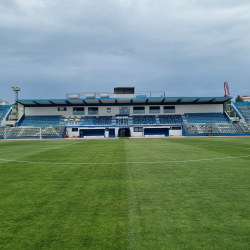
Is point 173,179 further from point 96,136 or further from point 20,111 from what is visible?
point 20,111

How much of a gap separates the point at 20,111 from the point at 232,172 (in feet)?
297

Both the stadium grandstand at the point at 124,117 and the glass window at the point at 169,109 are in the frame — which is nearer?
the stadium grandstand at the point at 124,117

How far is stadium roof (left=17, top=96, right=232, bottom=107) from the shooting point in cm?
6406

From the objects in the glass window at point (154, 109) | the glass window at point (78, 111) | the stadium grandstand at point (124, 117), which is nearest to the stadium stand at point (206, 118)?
the stadium grandstand at point (124, 117)

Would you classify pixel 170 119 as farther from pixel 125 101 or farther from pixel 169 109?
pixel 125 101

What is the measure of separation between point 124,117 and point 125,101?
4.75m

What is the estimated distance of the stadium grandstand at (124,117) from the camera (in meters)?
60.2

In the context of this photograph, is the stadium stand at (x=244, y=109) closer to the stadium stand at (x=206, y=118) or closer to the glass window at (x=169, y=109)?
the stadium stand at (x=206, y=118)

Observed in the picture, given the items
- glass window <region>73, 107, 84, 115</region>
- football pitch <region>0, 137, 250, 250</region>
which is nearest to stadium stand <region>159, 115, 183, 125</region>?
glass window <region>73, 107, 84, 115</region>

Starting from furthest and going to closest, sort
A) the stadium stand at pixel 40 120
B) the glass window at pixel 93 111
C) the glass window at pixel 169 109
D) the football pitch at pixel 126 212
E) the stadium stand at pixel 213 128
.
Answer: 1. the glass window at pixel 93 111
2. the glass window at pixel 169 109
3. the stadium stand at pixel 40 120
4. the stadium stand at pixel 213 128
5. the football pitch at pixel 126 212

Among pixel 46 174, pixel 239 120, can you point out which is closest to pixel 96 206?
pixel 46 174

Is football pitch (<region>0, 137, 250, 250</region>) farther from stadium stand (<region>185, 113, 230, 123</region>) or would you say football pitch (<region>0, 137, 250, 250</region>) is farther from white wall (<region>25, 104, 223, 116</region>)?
white wall (<region>25, 104, 223, 116</region>)

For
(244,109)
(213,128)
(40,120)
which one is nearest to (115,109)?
(40,120)

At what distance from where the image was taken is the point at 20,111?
3460 inches
